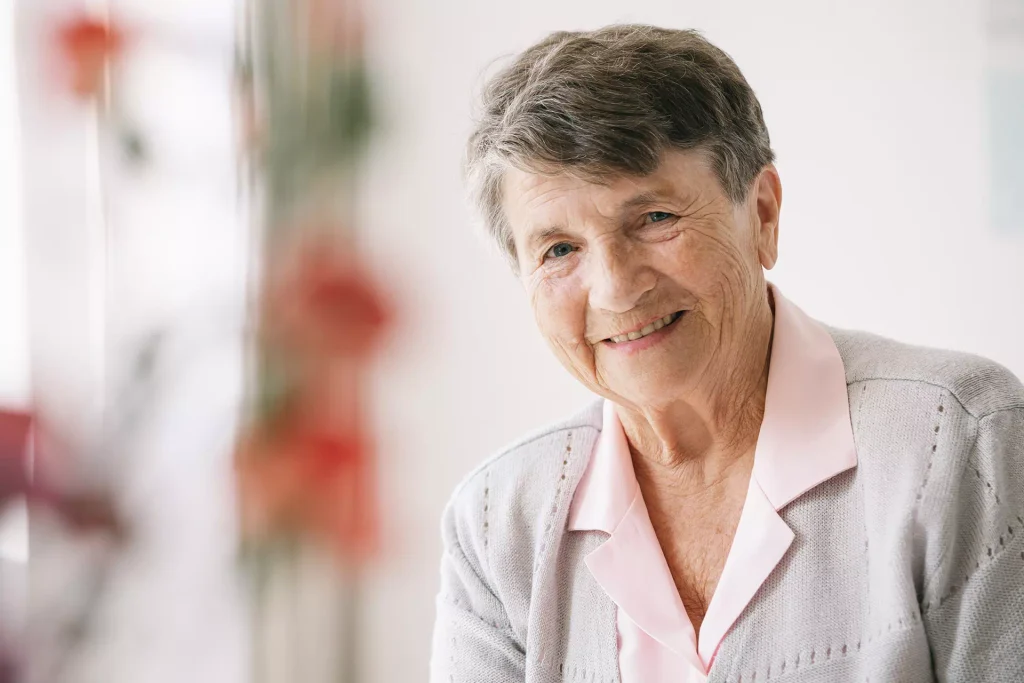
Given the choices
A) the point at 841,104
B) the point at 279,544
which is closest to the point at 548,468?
the point at 279,544

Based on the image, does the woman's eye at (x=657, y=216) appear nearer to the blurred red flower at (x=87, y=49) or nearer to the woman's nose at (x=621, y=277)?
the woman's nose at (x=621, y=277)

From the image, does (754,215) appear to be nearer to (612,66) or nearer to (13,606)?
(612,66)

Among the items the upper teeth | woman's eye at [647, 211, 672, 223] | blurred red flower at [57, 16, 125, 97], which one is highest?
blurred red flower at [57, 16, 125, 97]

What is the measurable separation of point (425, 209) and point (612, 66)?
1080 mm

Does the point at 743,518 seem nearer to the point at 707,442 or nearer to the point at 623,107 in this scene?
the point at 707,442

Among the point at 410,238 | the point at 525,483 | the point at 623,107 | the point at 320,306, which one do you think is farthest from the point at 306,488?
the point at 623,107

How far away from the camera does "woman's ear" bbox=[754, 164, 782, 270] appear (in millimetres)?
1415

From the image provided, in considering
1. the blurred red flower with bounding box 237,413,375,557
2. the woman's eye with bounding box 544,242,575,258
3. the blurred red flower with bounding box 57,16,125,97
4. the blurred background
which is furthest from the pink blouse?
the blurred red flower with bounding box 57,16,125,97

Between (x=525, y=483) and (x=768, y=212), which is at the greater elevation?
(x=768, y=212)

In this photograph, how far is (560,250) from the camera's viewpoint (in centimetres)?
138

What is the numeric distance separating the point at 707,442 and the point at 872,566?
0.30 meters

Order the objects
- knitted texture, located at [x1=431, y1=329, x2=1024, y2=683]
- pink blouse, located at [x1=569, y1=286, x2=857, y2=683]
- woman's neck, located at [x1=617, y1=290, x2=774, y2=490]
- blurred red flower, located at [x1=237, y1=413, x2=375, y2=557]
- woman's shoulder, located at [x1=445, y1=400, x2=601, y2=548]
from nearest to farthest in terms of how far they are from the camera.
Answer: knitted texture, located at [x1=431, y1=329, x2=1024, y2=683]
pink blouse, located at [x1=569, y1=286, x2=857, y2=683]
woman's neck, located at [x1=617, y1=290, x2=774, y2=490]
woman's shoulder, located at [x1=445, y1=400, x2=601, y2=548]
blurred red flower, located at [x1=237, y1=413, x2=375, y2=557]

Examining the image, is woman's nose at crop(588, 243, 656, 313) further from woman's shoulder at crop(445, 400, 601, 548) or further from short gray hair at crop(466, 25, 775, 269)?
woman's shoulder at crop(445, 400, 601, 548)

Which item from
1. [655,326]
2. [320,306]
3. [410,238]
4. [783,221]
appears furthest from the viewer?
[410,238]
